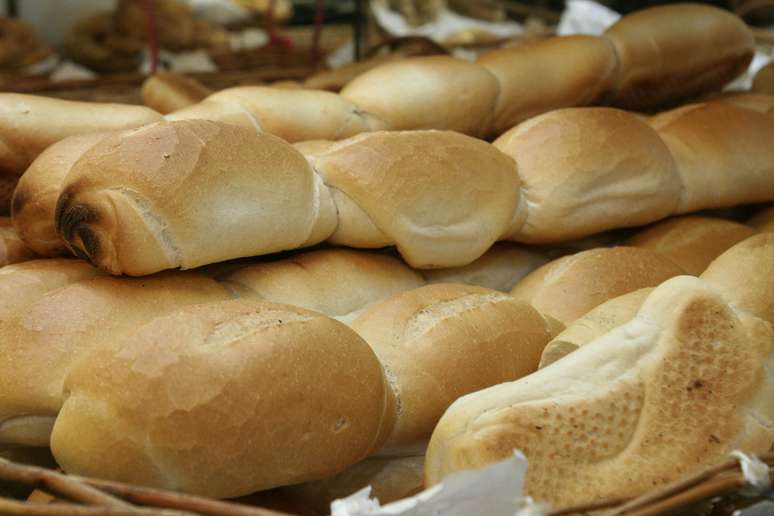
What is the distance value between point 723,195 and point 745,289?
0.51 metres

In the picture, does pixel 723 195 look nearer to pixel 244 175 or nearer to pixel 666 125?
pixel 666 125

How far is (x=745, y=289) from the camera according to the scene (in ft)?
3.21

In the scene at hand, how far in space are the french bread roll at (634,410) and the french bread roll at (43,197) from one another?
605 millimetres

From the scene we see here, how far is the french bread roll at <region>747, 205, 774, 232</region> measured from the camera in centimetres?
146

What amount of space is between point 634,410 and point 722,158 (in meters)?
0.76

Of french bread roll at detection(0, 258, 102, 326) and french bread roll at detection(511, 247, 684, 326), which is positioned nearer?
french bread roll at detection(0, 258, 102, 326)

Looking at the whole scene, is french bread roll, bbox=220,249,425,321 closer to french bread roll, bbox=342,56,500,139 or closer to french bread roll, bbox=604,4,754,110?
french bread roll, bbox=342,56,500,139

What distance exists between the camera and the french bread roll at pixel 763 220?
1457 millimetres

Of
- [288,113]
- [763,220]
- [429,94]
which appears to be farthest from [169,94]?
[763,220]

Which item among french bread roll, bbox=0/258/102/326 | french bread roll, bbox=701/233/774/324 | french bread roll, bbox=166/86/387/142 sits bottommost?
french bread roll, bbox=0/258/102/326

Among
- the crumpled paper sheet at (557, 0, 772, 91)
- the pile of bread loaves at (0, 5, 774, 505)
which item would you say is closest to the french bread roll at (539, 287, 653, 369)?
the pile of bread loaves at (0, 5, 774, 505)

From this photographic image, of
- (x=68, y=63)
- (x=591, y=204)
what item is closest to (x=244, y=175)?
(x=591, y=204)

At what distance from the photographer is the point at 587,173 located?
1.31 metres

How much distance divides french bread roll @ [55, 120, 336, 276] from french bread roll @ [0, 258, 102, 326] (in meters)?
0.07
